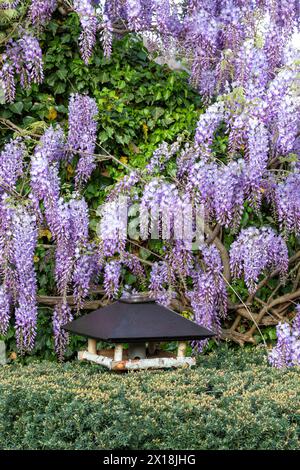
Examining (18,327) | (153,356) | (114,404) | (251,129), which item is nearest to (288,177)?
(251,129)

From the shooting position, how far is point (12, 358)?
600 cm

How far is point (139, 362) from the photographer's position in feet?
15.3

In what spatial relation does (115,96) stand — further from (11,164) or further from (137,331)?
(137,331)

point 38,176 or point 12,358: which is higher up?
point 38,176

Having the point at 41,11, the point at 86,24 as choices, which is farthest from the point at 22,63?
the point at 86,24

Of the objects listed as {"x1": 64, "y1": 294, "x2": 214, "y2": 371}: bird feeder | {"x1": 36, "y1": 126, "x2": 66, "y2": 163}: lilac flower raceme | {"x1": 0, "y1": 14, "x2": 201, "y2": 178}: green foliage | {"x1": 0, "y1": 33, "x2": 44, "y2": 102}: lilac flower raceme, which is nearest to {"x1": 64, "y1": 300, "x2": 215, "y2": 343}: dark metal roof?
{"x1": 64, "y1": 294, "x2": 214, "y2": 371}: bird feeder

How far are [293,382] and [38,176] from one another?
2442 mm

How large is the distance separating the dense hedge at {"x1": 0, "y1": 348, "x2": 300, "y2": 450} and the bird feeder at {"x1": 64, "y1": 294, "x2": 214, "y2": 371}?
22 cm

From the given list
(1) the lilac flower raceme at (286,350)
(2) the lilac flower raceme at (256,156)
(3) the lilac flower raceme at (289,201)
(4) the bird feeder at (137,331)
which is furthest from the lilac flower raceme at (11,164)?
(1) the lilac flower raceme at (286,350)

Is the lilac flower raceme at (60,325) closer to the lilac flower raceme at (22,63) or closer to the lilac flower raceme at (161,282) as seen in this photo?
the lilac flower raceme at (161,282)

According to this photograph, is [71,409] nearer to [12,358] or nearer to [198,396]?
[198,396]

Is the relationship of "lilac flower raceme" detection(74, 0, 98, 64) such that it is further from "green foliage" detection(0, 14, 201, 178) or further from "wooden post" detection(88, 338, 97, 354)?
"wooden post" detection(88, 338, 97, 354)

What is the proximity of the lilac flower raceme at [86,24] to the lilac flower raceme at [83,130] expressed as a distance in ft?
1.06

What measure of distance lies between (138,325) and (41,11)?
8.84 ft
